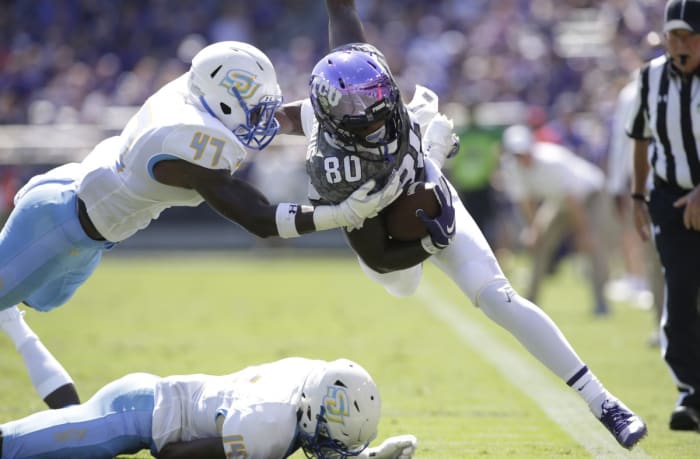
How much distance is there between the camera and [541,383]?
19.8ft

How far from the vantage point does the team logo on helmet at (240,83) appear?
157 inches

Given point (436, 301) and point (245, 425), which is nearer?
point (245, 425)

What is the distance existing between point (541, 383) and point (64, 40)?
1394 cm

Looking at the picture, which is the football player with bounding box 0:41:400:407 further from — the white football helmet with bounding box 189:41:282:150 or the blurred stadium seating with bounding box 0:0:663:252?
the blurred stadium seating with bounding box 0:0:663:252

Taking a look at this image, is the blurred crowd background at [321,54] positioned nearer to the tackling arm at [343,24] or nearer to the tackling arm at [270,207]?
the tackling arm at [343,24]

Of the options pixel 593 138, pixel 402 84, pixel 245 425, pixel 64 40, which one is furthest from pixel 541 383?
pixel 64 40

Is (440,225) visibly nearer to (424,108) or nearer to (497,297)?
(497,297)

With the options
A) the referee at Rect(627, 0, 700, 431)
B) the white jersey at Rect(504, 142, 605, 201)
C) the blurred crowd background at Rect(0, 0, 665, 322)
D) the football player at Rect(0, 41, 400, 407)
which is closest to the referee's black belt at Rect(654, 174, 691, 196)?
the referee at Rect(627, 0, 700, 431)

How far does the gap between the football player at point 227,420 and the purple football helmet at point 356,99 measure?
84 cm

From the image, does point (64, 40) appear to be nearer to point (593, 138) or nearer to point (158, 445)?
point (593, 138)

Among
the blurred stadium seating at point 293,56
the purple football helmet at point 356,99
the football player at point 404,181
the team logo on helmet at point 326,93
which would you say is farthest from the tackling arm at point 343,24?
the blurred stadium seating at point 293,56

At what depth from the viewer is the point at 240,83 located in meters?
3.99

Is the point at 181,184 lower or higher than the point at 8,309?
higher

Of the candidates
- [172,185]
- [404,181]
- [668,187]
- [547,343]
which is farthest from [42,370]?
[668,187]
